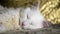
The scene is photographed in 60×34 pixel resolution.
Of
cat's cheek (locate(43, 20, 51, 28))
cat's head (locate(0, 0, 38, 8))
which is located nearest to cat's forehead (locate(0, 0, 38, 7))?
cat's head (locate(0, 0, 38, 8))

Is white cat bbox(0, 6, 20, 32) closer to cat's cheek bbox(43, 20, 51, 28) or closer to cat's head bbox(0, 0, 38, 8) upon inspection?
cat's head bbox(0, 0, 38, 8)

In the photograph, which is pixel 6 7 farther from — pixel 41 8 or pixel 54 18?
pixel 54 18

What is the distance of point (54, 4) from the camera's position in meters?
1.17

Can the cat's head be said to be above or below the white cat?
above

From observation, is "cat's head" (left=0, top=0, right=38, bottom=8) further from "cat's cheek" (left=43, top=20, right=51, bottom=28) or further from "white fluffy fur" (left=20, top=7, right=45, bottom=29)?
"cat's cheek" (left=43, top=20, right=51, bottom=28)

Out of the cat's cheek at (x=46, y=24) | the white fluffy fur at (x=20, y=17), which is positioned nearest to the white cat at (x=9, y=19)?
the white fluffy fur at (x=20, y=17)

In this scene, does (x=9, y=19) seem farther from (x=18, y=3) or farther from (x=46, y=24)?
(x=46, y=24)

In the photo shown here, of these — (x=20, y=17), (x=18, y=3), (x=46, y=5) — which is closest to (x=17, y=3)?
(x=18, y=3)

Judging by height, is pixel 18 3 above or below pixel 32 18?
above

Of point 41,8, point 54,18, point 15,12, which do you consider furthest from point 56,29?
point 15,12

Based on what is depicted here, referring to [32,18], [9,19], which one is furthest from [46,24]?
[9,19]

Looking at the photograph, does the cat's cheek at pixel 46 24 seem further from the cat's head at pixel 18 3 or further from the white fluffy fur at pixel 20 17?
the cat's head at pixel 18 3

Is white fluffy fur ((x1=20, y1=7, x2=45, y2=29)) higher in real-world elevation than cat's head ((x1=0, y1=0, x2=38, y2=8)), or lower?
lower

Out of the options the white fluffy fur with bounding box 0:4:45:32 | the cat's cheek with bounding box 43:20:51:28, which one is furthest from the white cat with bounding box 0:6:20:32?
the cat's cheek with bounding box 43:20:51:28
